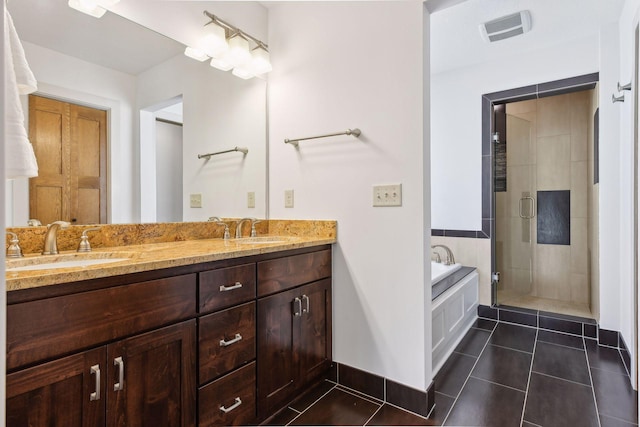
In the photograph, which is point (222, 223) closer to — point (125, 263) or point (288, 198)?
point (288, 198)

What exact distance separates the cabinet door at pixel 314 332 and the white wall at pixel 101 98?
3.24 ft

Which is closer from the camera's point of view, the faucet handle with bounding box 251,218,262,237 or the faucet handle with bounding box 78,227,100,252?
the faucet handle with bounding box 78,227,100,252

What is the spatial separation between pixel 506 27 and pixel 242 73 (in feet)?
6.36

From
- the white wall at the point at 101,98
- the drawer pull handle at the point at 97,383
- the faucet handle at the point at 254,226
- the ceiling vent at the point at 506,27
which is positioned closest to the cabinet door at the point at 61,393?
the drawer pull handle at the point at 97,383

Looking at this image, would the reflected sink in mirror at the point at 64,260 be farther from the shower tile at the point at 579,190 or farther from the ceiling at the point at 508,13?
the shower tile at the point at 579,190

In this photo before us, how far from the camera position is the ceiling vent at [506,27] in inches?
90.3

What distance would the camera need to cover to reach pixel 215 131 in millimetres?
2082

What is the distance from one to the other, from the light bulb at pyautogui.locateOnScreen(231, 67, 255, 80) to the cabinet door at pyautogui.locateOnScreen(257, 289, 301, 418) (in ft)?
4.54

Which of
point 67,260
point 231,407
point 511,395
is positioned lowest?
point 511,395

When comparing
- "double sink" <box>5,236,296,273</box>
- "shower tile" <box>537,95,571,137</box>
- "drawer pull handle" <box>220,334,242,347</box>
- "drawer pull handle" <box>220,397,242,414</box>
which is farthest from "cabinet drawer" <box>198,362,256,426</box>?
"shower tile" <box>537,95,571,137</box>

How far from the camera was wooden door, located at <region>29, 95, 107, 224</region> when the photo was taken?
133cm

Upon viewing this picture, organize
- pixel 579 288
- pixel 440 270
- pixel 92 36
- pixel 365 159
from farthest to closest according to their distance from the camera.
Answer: pixel 579 288 < pixel 440 270 < pixel 365 159 < pixel 92 36

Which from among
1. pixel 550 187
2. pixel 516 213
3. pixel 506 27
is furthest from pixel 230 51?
pixel 550 187

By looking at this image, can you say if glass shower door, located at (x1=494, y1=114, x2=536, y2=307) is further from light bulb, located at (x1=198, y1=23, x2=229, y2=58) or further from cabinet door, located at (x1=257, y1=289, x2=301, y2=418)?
light bulb, located at (x1=198, y1=23, x2=229, y2=58)
